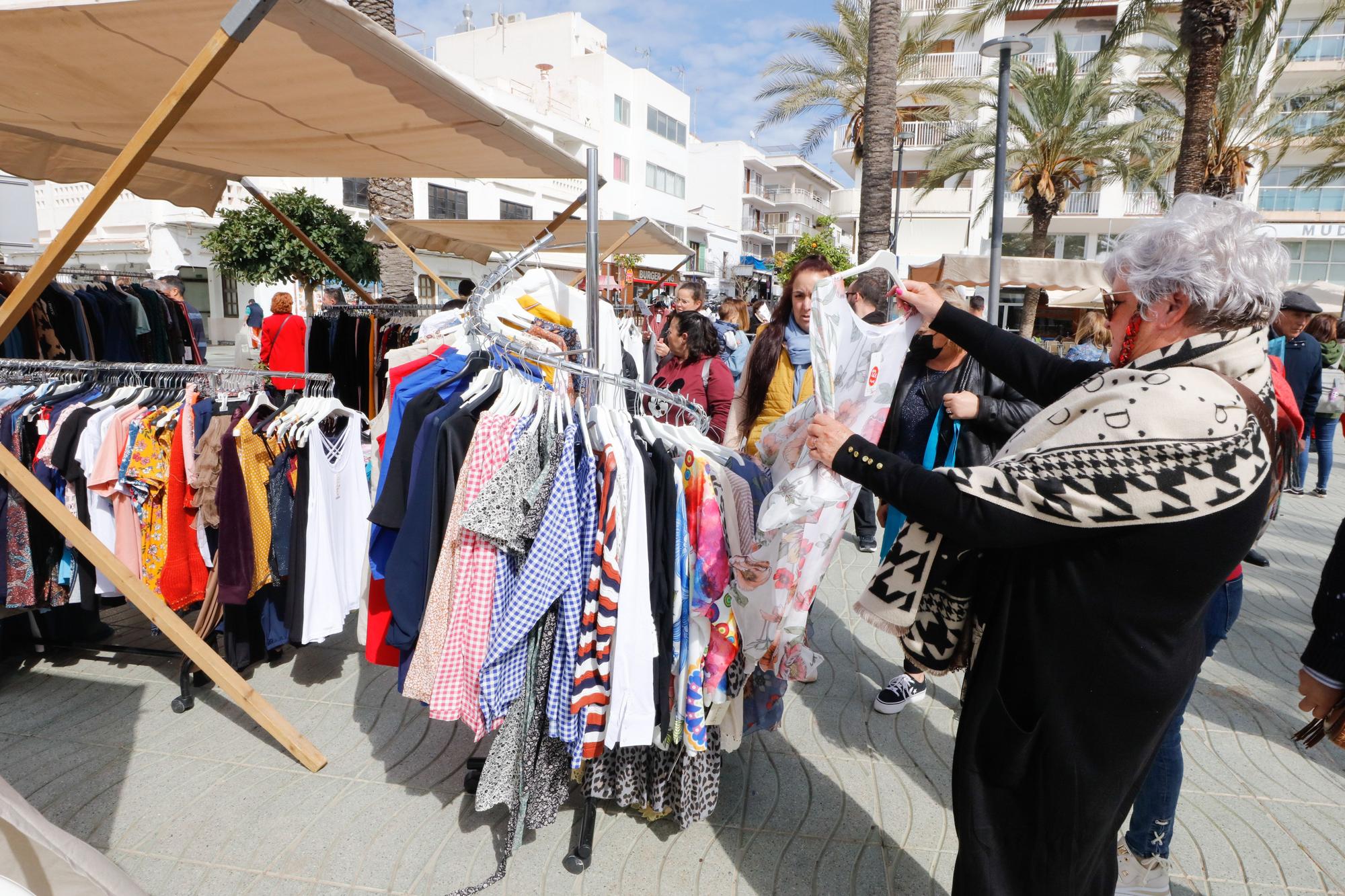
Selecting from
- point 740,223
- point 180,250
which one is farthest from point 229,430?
point 740,223

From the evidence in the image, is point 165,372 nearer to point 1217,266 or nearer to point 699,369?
point 699,369

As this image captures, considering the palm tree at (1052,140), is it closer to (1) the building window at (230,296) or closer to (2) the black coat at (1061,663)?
(2) the black coat at (1061,663)

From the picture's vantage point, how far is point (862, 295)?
2.93 m

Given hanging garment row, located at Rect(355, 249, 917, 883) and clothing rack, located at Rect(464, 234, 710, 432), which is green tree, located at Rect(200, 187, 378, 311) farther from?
hanging garment row, located at Rect(355, 249, 917, 883)

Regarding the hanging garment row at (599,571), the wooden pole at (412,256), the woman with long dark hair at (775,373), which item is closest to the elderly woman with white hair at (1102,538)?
the hanging garment row at (599,571)

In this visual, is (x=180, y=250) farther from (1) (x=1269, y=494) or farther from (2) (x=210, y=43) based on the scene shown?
(1) (x=1269, y=494)

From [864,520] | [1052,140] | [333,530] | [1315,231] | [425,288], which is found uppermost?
[1052,140]

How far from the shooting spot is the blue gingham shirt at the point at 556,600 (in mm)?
2037

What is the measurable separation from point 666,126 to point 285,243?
1135 inches

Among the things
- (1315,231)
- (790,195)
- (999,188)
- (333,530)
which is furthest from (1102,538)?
(790,195)

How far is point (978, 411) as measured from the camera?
9.43 ft

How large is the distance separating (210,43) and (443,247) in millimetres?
7456

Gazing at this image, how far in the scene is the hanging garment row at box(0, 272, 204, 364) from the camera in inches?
189

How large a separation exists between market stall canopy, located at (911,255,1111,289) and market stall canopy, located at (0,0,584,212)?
31.2ft
